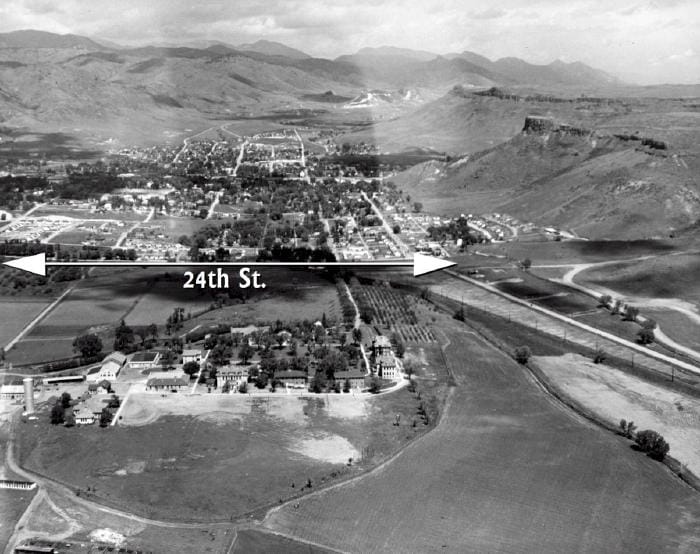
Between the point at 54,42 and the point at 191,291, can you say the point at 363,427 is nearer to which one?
the point at 191,291

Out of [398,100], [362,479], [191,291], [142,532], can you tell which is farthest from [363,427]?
[398,100]

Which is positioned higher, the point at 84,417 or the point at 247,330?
the point at 247,330

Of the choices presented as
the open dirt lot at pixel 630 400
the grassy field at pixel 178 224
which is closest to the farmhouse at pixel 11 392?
the open dirt lot at pixel 630 400

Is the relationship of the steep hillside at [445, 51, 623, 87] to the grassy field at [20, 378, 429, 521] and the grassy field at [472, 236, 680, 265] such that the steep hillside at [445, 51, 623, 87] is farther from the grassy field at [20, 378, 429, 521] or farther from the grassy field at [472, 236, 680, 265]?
the grassy field at [20, 378, 429, 521]

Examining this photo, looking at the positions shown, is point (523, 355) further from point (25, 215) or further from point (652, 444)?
point (25, 215)

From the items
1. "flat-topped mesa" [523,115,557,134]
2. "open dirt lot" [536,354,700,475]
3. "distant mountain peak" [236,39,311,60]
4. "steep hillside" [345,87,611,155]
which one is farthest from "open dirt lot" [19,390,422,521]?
"distant mountain peak" [236,39,311,60]

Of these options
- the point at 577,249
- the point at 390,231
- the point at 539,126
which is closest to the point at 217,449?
the point at 577,249
